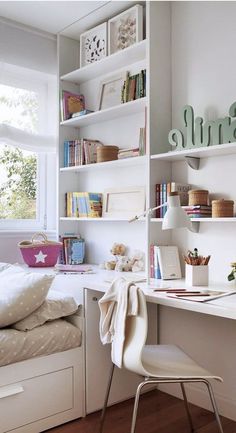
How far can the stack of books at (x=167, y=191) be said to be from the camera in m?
2.48

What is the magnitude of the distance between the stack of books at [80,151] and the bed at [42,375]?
1126mm

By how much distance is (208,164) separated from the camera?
2.47 m

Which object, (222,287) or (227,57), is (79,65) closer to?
(227,57)

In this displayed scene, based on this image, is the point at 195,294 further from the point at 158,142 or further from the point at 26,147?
the point at 26,147

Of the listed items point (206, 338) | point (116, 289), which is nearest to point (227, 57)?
point (116, 289)

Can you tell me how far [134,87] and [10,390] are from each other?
6.35 feet

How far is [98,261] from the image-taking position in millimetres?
3199

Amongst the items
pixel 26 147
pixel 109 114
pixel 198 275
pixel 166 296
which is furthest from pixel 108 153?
pixel 166 296

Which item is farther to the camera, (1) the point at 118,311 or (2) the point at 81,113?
(2) the point at 81,113

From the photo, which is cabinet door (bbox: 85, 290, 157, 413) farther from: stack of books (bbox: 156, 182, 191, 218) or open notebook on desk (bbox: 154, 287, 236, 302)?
stack of books (bbox: 156, 182, 191, 218)

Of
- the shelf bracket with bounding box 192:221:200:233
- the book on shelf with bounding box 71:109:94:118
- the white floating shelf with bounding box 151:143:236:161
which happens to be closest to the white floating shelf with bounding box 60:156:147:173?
the white floating shelf with bounding box 151:143:236:161

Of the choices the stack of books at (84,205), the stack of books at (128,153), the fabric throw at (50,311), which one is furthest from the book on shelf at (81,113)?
the fabric throw at (50,311)

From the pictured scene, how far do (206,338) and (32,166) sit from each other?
190 centimetres

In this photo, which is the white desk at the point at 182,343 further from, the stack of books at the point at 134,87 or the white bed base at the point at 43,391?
the stack of books at the point at 134,87
